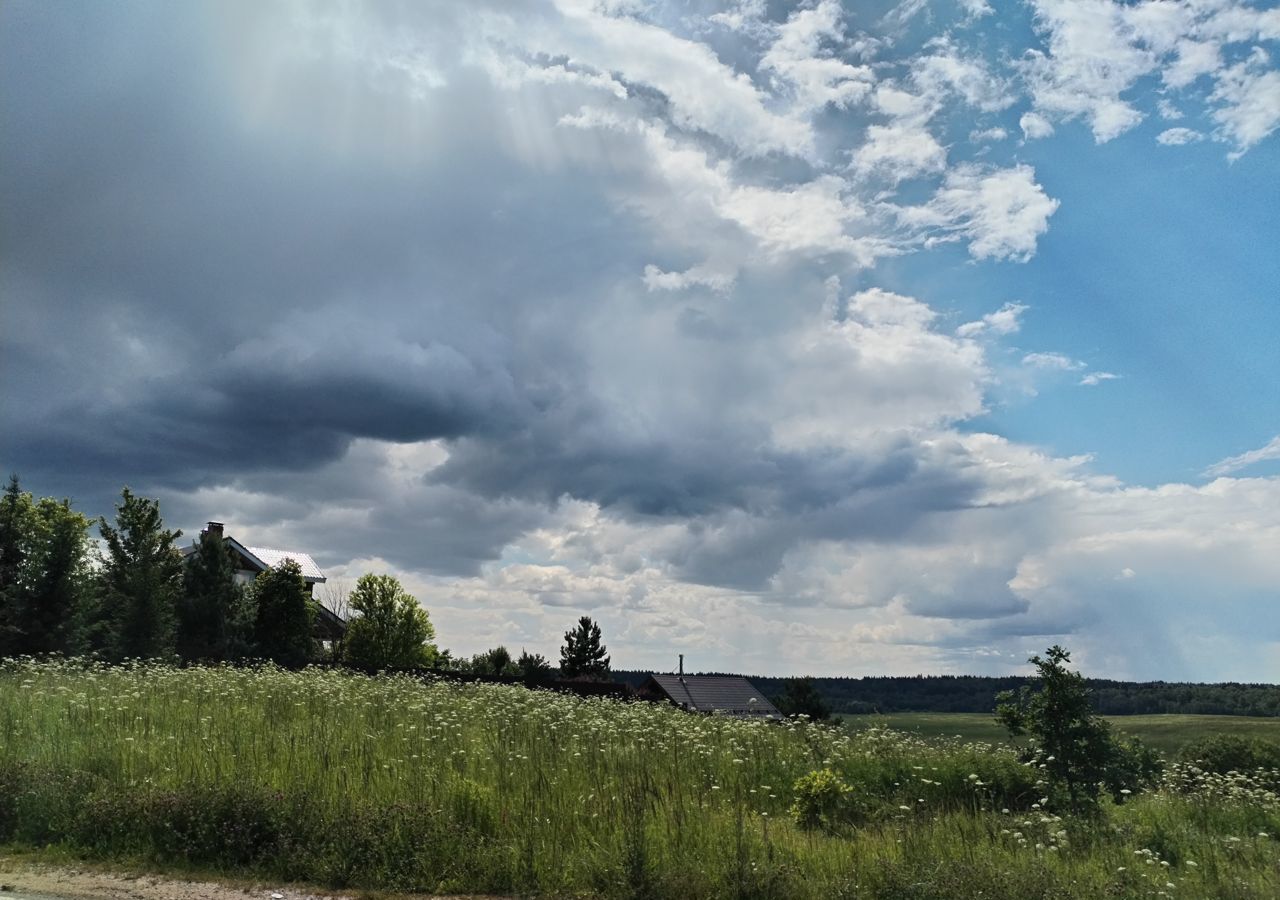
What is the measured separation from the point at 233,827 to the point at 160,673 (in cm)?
1004

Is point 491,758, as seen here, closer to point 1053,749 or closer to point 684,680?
point 1053,749

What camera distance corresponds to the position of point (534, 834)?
973 centimetres

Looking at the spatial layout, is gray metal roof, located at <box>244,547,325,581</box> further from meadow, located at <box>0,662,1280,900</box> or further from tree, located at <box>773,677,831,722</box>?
meadow, located at <box>0,662,1280,900</box>

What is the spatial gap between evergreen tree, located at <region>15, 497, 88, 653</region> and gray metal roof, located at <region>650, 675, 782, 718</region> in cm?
3625

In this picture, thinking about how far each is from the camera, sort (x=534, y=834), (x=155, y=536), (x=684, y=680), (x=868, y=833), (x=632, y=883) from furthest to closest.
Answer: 1. (x=684, y=680)
2. (x=155, y=536)
3. (x=868, y=833)
4. (x=534, y=834)
5. (x=632, y=883)

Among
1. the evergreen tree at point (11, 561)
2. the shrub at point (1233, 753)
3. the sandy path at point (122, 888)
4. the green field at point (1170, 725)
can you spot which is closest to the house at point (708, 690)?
the green field at point (1170, 725)

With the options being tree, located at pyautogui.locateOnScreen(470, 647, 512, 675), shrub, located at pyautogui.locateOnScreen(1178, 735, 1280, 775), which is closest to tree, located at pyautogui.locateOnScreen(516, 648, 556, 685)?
tree, located at pyautogui.locateOnScreen(470, 647, 512, 675)

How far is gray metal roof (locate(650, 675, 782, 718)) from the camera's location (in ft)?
209

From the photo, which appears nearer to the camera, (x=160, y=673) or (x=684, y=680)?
(x=160, y=673)

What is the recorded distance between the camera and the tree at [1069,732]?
11.5 m

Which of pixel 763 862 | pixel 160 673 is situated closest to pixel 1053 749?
pixel 763 862

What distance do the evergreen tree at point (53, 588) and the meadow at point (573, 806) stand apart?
27684mm

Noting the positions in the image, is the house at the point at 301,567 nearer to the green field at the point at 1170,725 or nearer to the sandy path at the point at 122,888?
the green field at the point at 1170,725

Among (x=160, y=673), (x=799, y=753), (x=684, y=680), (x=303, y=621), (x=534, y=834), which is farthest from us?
(x=684, y=680)
